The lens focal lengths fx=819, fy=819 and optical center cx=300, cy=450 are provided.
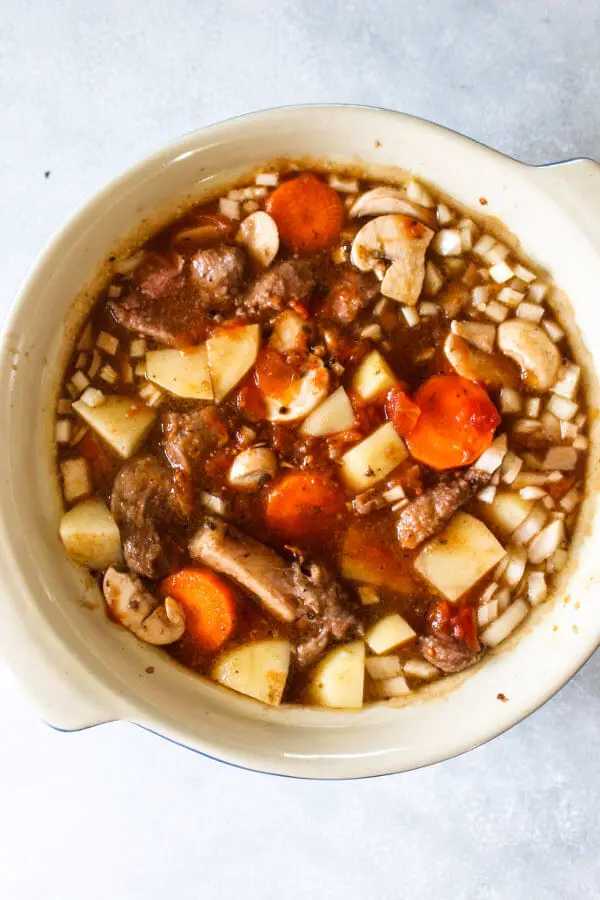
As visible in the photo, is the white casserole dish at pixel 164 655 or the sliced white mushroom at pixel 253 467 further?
the sliced white mushroom at pixel 253 467

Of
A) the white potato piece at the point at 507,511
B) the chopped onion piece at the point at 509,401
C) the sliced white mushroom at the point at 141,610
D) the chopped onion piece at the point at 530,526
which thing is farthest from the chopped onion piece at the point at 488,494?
the sliced white mushroom at the point at 141,610

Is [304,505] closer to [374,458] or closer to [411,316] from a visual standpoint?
[374,458]

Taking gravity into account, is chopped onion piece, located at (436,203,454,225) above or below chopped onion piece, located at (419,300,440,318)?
above

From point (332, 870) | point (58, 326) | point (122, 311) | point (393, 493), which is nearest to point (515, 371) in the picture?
point (393, 493)

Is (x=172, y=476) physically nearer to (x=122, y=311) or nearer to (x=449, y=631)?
(x=122, y=311)

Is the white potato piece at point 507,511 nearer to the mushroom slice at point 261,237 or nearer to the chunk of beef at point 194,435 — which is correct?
the chunk of beef at point 194,435

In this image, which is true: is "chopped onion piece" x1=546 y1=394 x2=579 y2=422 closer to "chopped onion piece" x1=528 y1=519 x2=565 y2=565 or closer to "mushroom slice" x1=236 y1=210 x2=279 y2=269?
"chopped onion piece" x1=528 y1=519 x2=565 y2=565

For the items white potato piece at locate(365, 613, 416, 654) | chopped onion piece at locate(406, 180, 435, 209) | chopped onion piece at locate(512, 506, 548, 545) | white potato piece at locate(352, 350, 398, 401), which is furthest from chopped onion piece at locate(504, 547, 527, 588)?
chopped onion piece at locate(406, 180, 435, 209)

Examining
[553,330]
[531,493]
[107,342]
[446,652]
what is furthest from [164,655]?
[553,330]
